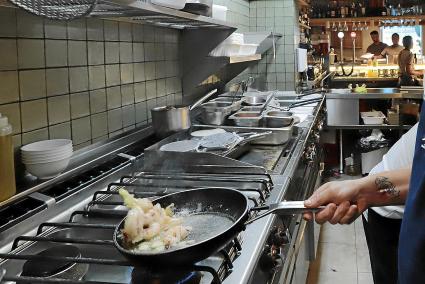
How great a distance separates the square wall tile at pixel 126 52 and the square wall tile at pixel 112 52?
41 millimetres

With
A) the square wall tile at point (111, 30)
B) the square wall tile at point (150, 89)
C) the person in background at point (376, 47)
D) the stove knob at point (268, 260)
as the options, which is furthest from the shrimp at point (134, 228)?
the person in background at point (376, 47)

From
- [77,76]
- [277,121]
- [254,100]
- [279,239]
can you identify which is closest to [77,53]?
[77,76]

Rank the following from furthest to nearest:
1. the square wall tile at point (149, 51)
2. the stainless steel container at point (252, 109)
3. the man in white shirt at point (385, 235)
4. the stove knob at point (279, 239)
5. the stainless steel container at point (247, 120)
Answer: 1. the stainless steel container at point (252, 109)
2. the stainless steel container at point (247, 120)
3. the square wall tile at point (149, 51)
4. the man in white shirt at point (385, 235)
5. the stove knob at point (279, 239)

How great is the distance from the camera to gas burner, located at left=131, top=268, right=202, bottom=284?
1.03 metres

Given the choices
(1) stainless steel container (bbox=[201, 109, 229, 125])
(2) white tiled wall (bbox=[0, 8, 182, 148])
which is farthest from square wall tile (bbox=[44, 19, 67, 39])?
(1) stainless steel container (bbox=[201, 109, 229, 125])

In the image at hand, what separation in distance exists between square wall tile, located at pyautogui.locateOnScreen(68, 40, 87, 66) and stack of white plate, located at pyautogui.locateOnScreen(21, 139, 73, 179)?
46cm

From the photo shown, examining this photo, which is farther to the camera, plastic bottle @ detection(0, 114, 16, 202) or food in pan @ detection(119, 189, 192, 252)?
plastic bottle @ detection(0, 114, 16, 202)

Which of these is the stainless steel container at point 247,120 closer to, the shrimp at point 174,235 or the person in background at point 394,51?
the shrimp at point 174,235

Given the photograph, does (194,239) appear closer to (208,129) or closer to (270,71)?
(208,129)

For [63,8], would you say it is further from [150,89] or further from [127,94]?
[150,89]

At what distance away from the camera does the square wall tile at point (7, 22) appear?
153 centimetres

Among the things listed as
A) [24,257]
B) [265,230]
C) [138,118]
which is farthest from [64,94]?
[265,230]

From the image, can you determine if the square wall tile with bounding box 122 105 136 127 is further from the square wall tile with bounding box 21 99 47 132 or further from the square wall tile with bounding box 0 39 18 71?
the square wall tile with bounding box 0 39 18 71

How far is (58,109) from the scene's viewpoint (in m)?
1.85
